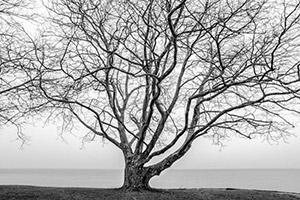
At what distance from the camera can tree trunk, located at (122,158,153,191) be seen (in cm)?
959

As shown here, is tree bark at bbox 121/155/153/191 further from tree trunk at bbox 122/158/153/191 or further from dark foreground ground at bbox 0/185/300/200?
dark foreground ground at bbox 0/185/300/200

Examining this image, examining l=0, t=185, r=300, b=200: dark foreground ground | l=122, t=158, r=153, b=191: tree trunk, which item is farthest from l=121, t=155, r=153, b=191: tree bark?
l=0, t=185, r=300, b=200: dark foreground ground

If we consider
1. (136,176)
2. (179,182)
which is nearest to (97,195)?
(136,176)

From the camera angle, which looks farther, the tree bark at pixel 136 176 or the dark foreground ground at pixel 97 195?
the tree bark at pixel 136 176

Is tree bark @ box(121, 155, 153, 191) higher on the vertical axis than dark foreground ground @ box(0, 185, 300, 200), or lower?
higher

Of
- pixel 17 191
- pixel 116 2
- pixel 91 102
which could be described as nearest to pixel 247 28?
pixel 116 2

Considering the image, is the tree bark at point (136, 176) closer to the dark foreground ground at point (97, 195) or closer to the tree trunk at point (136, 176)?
the tree trunk at point (136, 176)

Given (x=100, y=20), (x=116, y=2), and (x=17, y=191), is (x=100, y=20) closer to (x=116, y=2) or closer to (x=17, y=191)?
(x=116, y=2)

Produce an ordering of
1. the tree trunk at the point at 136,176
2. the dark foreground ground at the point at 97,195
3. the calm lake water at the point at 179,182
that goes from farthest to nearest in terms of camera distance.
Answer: the calm lake water at the point at 179,182, the tree trunk at the point at 136,176, the dark foreground ground at the point at 97,195

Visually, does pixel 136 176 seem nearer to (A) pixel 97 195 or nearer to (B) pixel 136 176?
(B) pixel 136 176

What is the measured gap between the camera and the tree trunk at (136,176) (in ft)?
31.5

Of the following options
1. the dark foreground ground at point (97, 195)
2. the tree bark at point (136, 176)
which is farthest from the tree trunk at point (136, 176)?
the dark foreground ground at point (97, 195)

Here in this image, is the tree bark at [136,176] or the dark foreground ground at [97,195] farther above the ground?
the tree bark at [136,176]

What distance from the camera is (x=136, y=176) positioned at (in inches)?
→ 380
